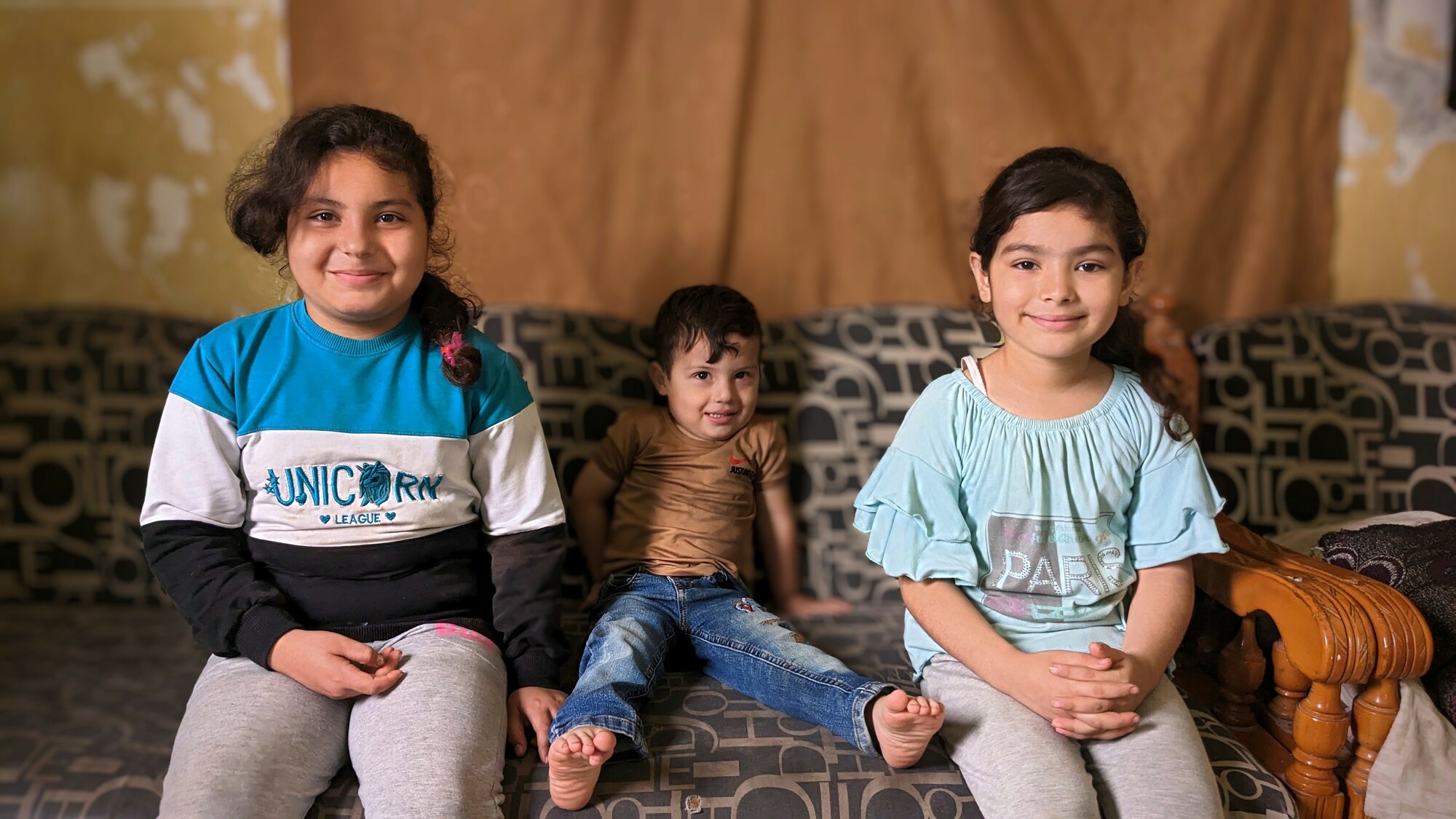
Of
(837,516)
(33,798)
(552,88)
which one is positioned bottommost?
(33,798)

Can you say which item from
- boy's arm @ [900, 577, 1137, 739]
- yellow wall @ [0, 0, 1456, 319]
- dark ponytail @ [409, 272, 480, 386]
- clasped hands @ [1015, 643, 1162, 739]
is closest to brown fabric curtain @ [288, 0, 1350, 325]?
yellow wall @ [0, 0, 1456, 319]

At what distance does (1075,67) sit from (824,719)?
1577 millimetres

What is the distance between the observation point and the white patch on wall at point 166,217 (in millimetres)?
2117

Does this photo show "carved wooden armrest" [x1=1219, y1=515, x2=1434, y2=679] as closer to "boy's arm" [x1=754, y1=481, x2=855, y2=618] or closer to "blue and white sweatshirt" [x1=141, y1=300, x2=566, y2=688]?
"boy's arm" [x1=754, y1=481, x2=855, y2=618]

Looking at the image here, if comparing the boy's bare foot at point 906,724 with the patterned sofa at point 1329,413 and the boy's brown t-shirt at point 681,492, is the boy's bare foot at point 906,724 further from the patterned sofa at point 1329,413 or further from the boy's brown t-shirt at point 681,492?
the patterned sofa at point 1329,413

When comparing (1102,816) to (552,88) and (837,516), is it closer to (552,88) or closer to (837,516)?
(837,516)

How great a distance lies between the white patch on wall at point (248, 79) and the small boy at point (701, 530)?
1.06 m

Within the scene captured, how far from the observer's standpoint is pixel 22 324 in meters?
1.94

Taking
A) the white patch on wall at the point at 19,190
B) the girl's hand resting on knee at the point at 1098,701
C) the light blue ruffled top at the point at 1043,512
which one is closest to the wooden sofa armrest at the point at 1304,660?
the light blue ruffled top at the point at 1043,512

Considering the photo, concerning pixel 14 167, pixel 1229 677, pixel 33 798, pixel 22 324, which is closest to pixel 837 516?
pixel 1229 677

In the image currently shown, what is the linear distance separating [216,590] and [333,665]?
0.68ft

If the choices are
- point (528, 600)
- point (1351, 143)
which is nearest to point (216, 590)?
point (528, 600)

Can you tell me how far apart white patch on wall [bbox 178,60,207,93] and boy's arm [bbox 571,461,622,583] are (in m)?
1.21

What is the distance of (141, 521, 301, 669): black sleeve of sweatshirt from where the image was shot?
4.27 ft
